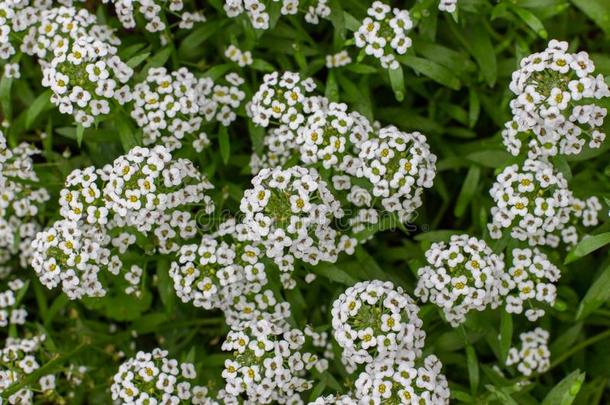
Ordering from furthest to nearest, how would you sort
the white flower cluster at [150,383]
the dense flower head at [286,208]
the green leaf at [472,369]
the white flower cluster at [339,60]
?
the white flower cluster at [339,60] < the green leaf at [472,369] < the white flower cluster at [150,383] < the dense flower head at [286,208]

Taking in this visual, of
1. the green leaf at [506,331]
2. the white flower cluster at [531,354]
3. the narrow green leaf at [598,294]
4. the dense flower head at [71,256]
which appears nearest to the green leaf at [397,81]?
the green leaf at [506,331]

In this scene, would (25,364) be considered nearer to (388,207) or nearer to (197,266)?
(197,266)

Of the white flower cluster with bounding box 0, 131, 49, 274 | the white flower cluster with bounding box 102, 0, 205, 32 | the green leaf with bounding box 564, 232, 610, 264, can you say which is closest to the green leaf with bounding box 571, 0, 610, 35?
the green leaf with bounding box 564, 232, 610, 264

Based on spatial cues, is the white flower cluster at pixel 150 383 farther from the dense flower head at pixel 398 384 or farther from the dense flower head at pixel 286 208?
the dense flower head at pixel 398 384

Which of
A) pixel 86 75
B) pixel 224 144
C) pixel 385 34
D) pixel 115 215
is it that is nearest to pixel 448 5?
pixel 385 34

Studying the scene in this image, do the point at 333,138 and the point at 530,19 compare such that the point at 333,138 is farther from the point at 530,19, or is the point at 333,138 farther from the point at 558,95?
the point at 530,19

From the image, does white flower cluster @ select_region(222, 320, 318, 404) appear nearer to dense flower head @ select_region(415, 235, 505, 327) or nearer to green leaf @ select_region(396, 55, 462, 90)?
dense flower head @ select_region(415, 235, 505, 327)
